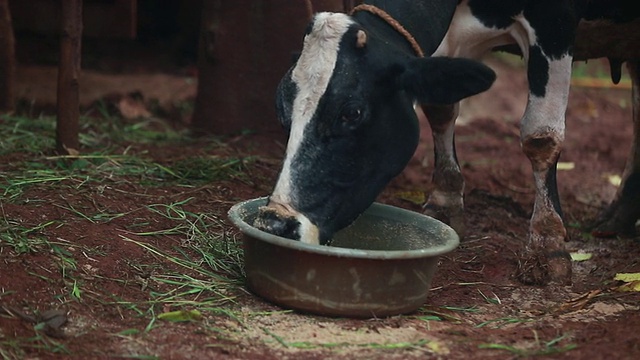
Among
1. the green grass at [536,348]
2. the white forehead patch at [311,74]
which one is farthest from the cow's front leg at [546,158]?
the white forehead patch at [311,74]

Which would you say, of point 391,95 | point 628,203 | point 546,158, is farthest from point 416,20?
point 628,203

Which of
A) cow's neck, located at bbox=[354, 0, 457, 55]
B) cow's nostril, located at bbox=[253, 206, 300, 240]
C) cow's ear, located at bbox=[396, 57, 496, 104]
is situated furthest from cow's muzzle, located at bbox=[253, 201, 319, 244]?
cow's neck, located at bbox=[354, 0, 457, 55]

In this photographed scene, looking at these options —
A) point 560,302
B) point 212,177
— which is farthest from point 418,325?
point 212,177

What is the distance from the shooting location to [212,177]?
5648mm

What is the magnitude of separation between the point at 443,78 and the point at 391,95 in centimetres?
24

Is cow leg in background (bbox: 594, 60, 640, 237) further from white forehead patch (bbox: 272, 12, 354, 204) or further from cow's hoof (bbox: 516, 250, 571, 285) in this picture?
white forehead patch (bbox: 272, 12, 354, 204)

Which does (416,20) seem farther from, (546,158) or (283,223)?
(283,223)

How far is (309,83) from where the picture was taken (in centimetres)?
410

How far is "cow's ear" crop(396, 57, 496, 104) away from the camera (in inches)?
165

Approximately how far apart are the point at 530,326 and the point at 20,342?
2.00 metres

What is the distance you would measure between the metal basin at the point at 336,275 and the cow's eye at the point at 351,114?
1.82ft

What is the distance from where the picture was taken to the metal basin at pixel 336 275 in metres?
3.82

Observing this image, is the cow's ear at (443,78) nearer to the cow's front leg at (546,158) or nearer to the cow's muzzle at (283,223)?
the cow's muzzle at (283,223)

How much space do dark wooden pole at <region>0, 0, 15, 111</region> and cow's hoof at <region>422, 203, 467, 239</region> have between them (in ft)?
9.68
